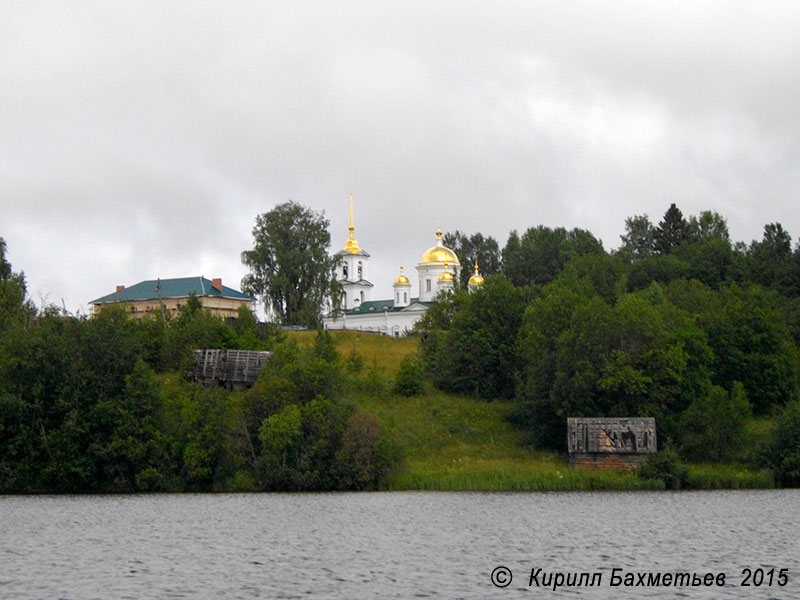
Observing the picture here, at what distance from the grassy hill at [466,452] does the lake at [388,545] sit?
16.7 ft

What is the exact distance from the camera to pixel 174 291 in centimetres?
13775

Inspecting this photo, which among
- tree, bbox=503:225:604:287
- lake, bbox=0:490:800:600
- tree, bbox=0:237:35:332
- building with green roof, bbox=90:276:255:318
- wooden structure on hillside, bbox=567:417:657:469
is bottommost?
lake, bbox=0:490:800:600

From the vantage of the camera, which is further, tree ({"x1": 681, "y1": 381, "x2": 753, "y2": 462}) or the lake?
tree ({"x1": 681, "y1": 381, "x2": 753, "y2": 462})

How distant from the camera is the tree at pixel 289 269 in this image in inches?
4109

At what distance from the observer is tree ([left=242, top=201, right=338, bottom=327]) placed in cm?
10438

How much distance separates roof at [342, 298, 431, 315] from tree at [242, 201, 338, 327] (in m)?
44.9

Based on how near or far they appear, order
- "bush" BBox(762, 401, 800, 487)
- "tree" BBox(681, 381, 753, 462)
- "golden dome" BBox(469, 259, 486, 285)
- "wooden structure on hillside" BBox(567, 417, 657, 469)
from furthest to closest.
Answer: "golden dome" BBox(469, 259, 486, 285), "tree" BBox(681, 381, 753, 462), "wooden structure on hillside" BBox(567, 417, 657, 469), "bush" BBox(762, 401, 800, 487)

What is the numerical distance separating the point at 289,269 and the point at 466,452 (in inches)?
1684

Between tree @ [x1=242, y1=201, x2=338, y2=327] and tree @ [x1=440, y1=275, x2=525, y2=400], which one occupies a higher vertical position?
tree @ [x1=242, y1=201, x2=338, y2=327]

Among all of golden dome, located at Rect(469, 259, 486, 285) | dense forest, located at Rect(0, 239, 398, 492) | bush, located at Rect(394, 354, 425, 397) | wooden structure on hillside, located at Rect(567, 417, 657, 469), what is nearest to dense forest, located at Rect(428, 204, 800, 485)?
wooden structure on hillside, located at Rect(567, 417, 657, 469)

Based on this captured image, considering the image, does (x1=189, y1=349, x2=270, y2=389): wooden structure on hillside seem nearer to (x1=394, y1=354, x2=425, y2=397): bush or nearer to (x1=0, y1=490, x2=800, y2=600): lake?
(x1=394, y1=354, x2=425, y2=397): bush

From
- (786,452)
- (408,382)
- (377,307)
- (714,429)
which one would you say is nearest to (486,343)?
(408,382)

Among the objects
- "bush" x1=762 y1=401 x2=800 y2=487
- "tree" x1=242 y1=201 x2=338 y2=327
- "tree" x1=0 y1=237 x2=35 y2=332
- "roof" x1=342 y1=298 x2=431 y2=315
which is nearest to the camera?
"bush" x1=762 y1=401 x2=800 y2=487

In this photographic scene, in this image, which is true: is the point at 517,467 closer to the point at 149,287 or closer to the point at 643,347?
the point at 643,347
